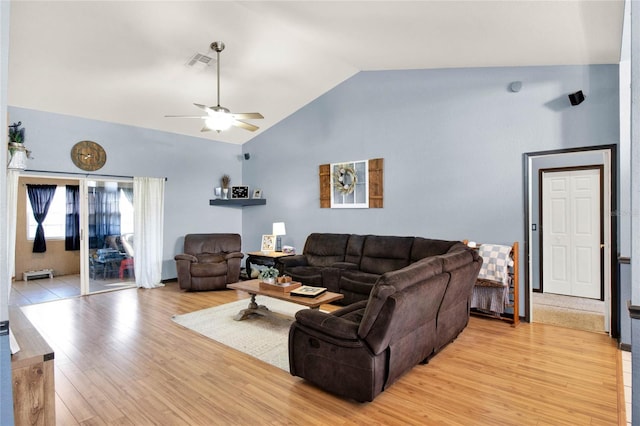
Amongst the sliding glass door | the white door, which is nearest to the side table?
the sliding glass door

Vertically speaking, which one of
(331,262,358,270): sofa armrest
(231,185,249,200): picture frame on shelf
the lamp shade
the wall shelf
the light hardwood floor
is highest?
(231,185,249,200): picture frame on shelf

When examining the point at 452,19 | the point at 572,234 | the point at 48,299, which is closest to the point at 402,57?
the point at 452,19

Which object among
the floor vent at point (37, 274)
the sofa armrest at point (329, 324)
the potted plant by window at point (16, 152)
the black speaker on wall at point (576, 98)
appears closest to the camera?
the sofa armrest at point (329, 324)

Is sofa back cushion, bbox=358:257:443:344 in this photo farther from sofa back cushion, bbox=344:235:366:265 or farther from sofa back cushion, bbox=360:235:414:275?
sofa back cushion, bbox=344:235:366:265

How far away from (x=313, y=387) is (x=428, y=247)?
264cm

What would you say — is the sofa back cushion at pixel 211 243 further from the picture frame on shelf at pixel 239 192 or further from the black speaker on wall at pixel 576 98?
the black speaker on wall at pixel 576 98

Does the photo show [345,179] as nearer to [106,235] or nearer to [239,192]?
[239,192]

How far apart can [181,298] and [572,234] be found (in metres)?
6.43

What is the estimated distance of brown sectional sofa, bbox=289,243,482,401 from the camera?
2316 mm

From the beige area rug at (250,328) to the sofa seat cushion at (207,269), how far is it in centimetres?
108

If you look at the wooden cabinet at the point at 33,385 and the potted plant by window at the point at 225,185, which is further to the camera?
the potted plant by window at the point at 225,185

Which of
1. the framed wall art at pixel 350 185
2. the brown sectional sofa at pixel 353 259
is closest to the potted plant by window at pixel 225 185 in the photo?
the brown sectional sofa at pixel 353 259

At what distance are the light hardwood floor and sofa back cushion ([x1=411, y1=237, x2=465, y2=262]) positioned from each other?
1.03 m

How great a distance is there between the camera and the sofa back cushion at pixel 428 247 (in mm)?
4414
